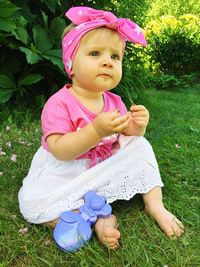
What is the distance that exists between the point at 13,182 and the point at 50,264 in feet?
2.74

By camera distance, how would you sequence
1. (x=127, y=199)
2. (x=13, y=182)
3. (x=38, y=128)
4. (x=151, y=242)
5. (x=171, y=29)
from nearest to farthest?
(x=151, y=242), (x=127, y=199), (x=13, y=182), (x=38, y=128), (x=171, y=29)

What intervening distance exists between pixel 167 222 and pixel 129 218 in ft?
0.67

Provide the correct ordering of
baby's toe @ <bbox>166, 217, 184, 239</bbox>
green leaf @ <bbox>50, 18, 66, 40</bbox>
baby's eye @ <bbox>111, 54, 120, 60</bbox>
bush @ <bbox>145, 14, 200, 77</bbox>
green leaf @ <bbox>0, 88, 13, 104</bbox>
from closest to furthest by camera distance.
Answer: baby's toe @ <bbox>166, 217, 184, 239</bbox> < baby's eye @ <bbox>111, 54, 120, 60</bbox> < green leaf @ <bbox>0, 88, 13, 104</bbox> < green leaf @ <bbox>50, 18, 66, 40</bbox> < bush @ <bbox>145, 14, 200, 77</bbox>

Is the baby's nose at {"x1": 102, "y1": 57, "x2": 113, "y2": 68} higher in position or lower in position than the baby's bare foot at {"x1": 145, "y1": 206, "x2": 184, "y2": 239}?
higher

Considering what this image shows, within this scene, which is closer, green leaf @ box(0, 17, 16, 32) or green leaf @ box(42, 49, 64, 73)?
green leaf @ box(0, 17, 16, 32)

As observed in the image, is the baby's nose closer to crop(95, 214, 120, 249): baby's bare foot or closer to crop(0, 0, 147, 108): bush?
crop(95, 214, 120, 249): baby's bare foot

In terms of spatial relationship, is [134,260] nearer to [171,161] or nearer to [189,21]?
[171,161]

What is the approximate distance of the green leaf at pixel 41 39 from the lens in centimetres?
377

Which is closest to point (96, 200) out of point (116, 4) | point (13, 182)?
point (13, 182)

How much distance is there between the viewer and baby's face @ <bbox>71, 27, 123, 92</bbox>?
214 cm

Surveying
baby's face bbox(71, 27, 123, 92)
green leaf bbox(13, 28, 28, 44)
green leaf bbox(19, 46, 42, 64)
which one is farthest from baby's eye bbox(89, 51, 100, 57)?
green leaf bbox(13, 28, 28, 44)

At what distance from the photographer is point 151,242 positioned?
6.75ft

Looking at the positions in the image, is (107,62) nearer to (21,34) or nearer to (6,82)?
(21,34)

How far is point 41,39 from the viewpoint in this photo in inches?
149
